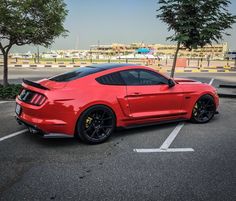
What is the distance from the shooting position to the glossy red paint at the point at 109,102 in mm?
5133

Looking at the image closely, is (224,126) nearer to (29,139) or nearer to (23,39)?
(29,139)

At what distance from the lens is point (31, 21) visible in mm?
10508

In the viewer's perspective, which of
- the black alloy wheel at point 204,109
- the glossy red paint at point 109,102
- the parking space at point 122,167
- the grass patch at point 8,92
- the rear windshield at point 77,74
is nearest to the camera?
the parking space at point 122,167

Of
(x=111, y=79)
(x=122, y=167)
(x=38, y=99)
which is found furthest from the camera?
(x=111, y=79)

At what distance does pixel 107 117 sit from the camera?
5.63m

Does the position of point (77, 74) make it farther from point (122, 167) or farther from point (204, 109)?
point (204, 109)

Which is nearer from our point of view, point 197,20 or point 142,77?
point 142,77

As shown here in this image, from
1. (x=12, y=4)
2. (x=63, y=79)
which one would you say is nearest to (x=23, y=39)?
(x=12, y=4)

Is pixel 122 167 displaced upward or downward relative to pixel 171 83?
downward

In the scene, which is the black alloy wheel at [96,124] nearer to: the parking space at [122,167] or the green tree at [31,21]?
the parking space at [122,167]

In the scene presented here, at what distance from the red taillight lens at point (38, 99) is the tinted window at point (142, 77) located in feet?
5.45

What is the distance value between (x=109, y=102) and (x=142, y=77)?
1.05 metres

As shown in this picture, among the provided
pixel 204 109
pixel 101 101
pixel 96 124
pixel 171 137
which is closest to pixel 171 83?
pixel 171 137

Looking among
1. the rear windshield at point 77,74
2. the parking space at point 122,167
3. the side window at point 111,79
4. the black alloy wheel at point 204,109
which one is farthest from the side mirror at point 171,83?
the rear windshield at point 77,74
